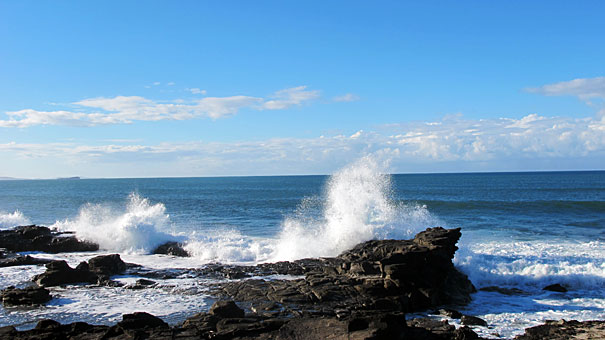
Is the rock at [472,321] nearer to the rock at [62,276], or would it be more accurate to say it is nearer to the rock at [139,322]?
the rock at [139,322]

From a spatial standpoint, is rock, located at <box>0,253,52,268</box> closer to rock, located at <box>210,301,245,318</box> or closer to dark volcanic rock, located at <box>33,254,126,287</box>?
dark volcanic rock, located at <box>33,254,126,287</box>

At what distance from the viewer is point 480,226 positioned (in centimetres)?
3491

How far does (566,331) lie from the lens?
11789 millimetres

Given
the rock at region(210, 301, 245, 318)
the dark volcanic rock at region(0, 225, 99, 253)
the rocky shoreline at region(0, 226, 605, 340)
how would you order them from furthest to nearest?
the dark volcanic rock at region(0, 225, 99, 253)
the rock at region(210, 301, 245, 318)
the rocky shoreline at region(0, 226, 605, 340)

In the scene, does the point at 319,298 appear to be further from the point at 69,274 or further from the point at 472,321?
the point at 69,274

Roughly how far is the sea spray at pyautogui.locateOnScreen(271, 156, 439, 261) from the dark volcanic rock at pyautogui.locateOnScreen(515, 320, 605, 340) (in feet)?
36.2

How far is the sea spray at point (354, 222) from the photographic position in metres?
22.9

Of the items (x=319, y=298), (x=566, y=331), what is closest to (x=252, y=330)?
(x=319, y=298)

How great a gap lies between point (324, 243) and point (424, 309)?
9.21 meters

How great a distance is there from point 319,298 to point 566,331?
23.1 ft

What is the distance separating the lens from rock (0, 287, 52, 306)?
46.4ft

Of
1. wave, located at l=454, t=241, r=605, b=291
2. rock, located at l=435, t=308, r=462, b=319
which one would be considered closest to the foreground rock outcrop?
rock, located at l=435, t=308, r=462, b=319

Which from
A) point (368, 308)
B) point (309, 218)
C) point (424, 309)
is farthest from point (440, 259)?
point (309, 218)

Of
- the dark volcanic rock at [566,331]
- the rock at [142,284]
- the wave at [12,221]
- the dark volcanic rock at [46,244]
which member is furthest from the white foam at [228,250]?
the wave at [12,221]
